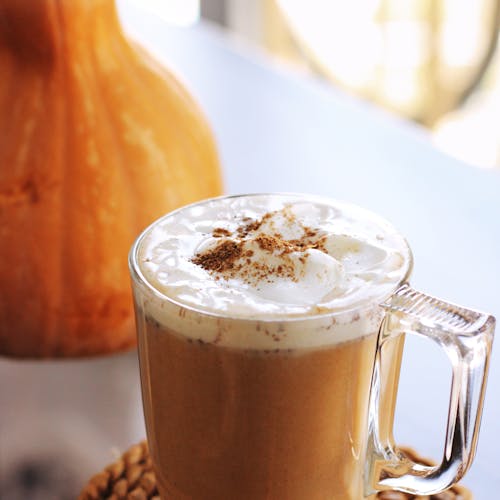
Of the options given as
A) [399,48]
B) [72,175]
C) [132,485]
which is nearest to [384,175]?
[72,175]

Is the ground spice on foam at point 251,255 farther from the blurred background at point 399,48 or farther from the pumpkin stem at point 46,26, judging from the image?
the blurred background at point 399,48

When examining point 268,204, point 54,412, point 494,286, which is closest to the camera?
point 268,204

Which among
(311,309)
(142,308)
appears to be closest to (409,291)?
(311,309)

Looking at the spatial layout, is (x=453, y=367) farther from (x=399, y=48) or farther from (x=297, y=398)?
(x=399, y=48)

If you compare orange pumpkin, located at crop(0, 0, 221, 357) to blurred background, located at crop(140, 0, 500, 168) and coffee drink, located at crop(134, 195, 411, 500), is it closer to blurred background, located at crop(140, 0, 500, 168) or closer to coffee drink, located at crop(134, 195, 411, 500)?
coffee drink, located at crop(134, 195, 411, 500)

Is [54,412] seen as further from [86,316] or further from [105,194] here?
[105,194]

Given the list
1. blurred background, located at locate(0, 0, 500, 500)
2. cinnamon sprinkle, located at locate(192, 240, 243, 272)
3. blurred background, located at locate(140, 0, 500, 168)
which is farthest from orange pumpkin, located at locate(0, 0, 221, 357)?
blurred background, located at locate(140, 0, 500, 168)

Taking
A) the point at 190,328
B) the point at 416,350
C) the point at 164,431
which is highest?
the point at 190,328
